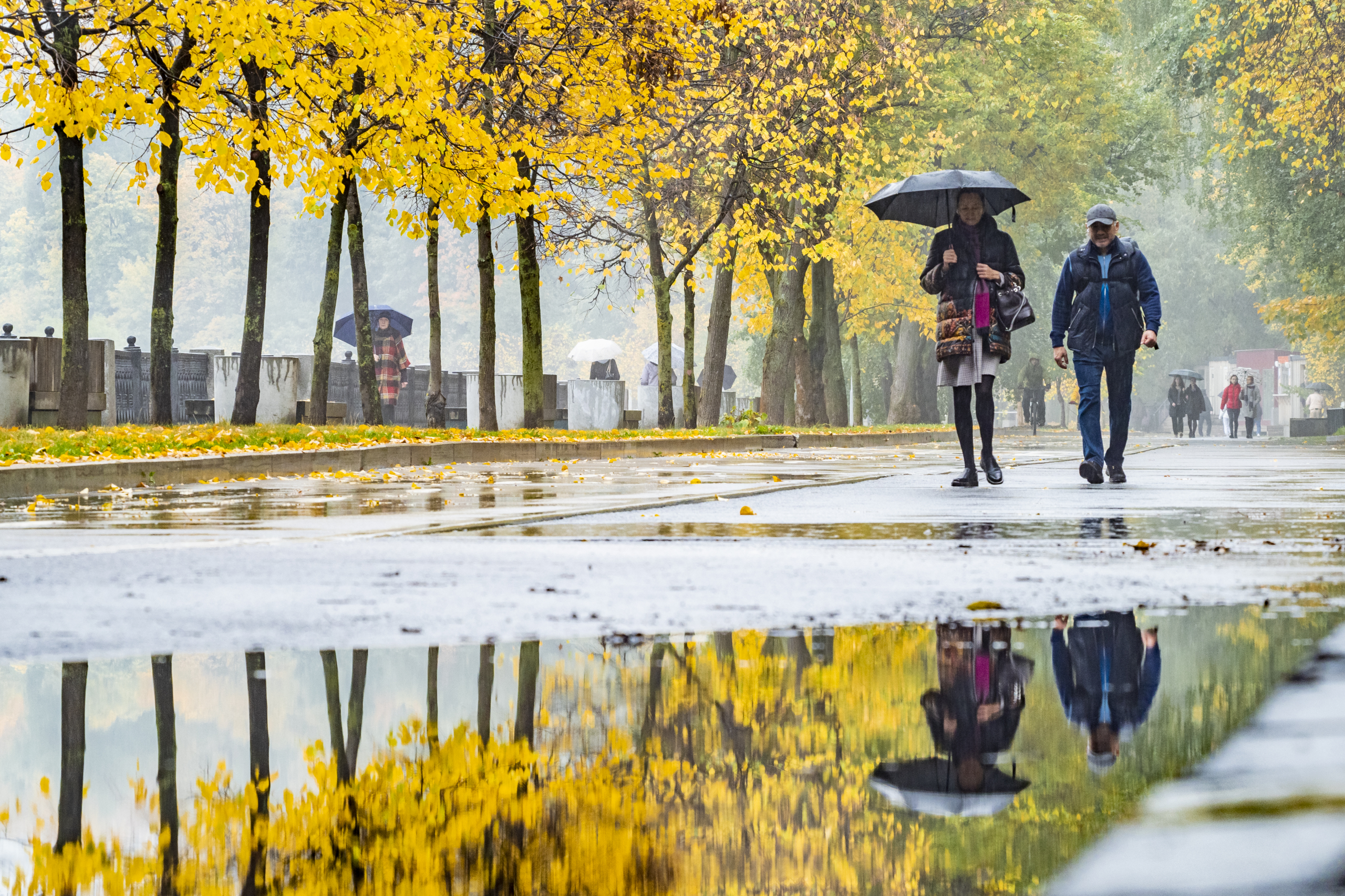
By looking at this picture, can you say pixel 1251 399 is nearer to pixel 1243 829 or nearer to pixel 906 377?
pixel 906 377

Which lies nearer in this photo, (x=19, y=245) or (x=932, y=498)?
(x=932, y=498)

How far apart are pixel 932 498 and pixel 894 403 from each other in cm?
3930

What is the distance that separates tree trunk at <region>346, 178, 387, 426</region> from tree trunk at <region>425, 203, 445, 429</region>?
3.68 feet

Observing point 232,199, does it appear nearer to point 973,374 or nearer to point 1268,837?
point 973,374

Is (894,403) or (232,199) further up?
(232,199)

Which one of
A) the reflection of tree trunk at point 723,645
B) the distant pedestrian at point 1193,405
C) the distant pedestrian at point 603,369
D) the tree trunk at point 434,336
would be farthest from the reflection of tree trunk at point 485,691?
the distant pedestrian at point 1193,405

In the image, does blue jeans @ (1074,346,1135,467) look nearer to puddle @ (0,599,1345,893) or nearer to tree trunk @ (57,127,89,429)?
puddle @ (0,599,1345,893)

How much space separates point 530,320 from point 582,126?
10.5 feet

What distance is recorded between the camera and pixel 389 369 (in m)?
37.4

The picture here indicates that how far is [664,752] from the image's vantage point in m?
3.03

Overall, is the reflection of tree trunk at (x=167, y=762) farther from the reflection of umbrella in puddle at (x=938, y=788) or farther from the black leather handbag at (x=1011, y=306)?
the black leather handbag at (x=1011, y=306)

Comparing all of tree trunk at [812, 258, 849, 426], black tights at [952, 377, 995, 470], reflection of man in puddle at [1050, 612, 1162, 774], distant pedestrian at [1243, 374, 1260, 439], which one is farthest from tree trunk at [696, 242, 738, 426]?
distant pedestrian at [1243, 374, 1260, 439]

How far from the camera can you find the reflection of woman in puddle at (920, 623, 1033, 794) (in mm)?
2949

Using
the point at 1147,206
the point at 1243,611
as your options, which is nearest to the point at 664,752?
the point at 1243,611
